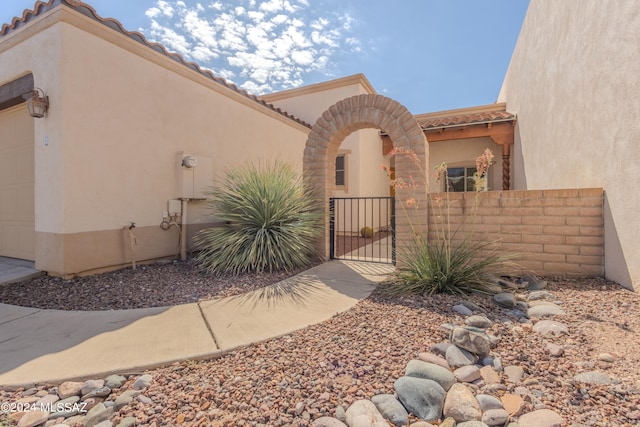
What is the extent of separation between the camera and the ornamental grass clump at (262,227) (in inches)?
186

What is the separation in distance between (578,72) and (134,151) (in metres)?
6.96

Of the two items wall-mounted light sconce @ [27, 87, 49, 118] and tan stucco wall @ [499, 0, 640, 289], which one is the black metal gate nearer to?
tan stucco wall @ [499, 0, 640, 289]

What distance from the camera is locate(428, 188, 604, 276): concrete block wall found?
12.7 feet

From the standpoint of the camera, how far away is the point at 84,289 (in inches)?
151

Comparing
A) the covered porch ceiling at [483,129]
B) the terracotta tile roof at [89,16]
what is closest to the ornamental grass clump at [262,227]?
the terracotta tile roof at [89,16]

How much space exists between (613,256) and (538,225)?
835 mm

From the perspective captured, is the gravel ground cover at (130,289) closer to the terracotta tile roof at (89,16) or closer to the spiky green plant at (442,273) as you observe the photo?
the spiky green plant at (442,273)

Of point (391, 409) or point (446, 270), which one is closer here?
point (391, 409)

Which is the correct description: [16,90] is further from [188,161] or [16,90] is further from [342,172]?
[342,172]

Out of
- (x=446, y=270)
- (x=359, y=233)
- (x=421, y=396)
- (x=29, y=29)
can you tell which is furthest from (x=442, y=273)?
(x=29, y=29)

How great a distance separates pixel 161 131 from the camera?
5305 mm

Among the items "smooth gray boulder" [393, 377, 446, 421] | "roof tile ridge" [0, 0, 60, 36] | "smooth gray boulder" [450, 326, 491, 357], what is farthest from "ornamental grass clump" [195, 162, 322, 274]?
"roof tile ridge" [0, 0, 60, 36]

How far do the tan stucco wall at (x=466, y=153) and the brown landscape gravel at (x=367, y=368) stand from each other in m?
6.72

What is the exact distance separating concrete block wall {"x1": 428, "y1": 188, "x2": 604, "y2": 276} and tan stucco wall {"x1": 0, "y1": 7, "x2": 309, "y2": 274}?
15.8ft
